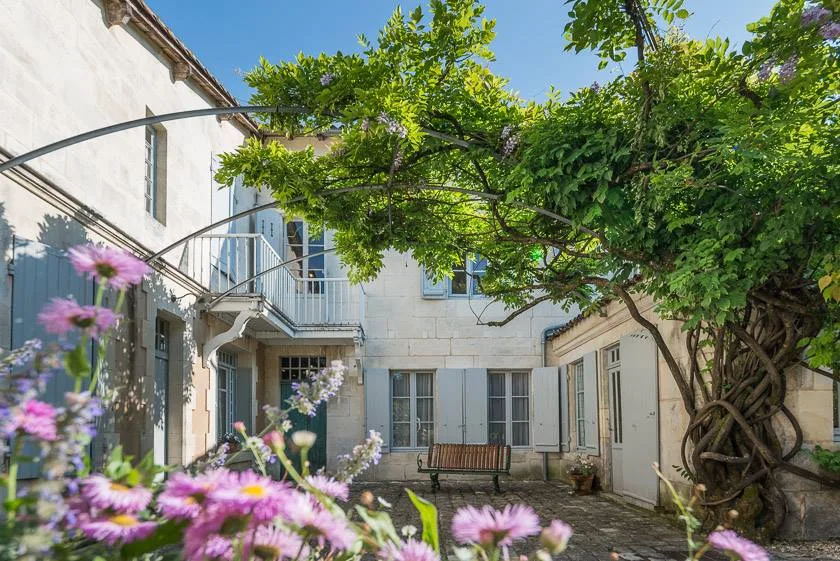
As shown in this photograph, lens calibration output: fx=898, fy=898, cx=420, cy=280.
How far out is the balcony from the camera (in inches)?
394

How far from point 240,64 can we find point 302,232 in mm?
8212

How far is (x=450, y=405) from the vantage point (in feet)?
46.9

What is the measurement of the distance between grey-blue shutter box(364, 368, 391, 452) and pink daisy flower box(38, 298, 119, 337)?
1333 centimetres

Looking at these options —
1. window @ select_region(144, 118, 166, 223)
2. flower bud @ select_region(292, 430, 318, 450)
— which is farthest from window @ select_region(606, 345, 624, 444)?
flower bud @ select_region(292, 430, 318, 450)

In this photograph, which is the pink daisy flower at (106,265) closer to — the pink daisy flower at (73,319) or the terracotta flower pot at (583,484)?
the pink daisy flower at (73,319)

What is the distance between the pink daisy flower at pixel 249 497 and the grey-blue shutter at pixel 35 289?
192 inches

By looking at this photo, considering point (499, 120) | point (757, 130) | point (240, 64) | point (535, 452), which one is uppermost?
point (240, 64)

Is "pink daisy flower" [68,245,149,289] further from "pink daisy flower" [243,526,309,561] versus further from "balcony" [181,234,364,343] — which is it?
"balcony" [181,234,364,343]

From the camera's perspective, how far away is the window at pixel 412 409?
14500 mm

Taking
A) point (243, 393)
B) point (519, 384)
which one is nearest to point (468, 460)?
point (519, 384)

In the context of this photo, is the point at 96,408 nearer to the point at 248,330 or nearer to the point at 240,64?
the point at 240,64

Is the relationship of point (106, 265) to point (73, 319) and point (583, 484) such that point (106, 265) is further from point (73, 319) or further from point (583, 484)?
point (583, 484)

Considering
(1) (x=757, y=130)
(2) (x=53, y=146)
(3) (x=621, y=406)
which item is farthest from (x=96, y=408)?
(3) (x=621, y=406)

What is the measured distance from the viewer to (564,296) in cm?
905
